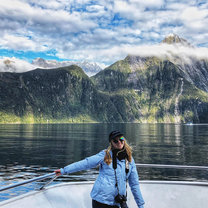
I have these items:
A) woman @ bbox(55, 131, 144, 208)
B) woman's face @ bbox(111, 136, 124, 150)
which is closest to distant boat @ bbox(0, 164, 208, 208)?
woman @ bbox(55, 131, 144, 208)

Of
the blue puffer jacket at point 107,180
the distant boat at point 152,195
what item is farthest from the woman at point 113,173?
the distant boat at point 152,195

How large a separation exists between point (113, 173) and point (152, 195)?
2907 millimetres

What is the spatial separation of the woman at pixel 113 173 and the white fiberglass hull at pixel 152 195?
6.21ft

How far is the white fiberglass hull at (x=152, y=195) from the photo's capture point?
725 cm

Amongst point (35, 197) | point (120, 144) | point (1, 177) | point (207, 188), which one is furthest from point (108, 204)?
point (1, 177)

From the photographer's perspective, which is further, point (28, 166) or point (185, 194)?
point (28, 166)

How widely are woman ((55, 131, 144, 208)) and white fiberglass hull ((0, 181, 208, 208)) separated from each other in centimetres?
189

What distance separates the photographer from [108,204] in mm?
5500

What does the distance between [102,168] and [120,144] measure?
2.31ft

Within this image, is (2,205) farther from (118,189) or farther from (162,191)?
(162,191)

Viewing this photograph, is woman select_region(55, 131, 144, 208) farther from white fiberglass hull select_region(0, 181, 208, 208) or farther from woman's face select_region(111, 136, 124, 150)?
white fiberglass hull select_region(0, 181, 208, 208)

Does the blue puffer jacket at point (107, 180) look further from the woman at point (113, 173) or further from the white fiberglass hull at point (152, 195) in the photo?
the white fiberglass hull at point (152, 195)

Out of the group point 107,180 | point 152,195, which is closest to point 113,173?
point 107,180

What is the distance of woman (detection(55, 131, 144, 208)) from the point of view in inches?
217
